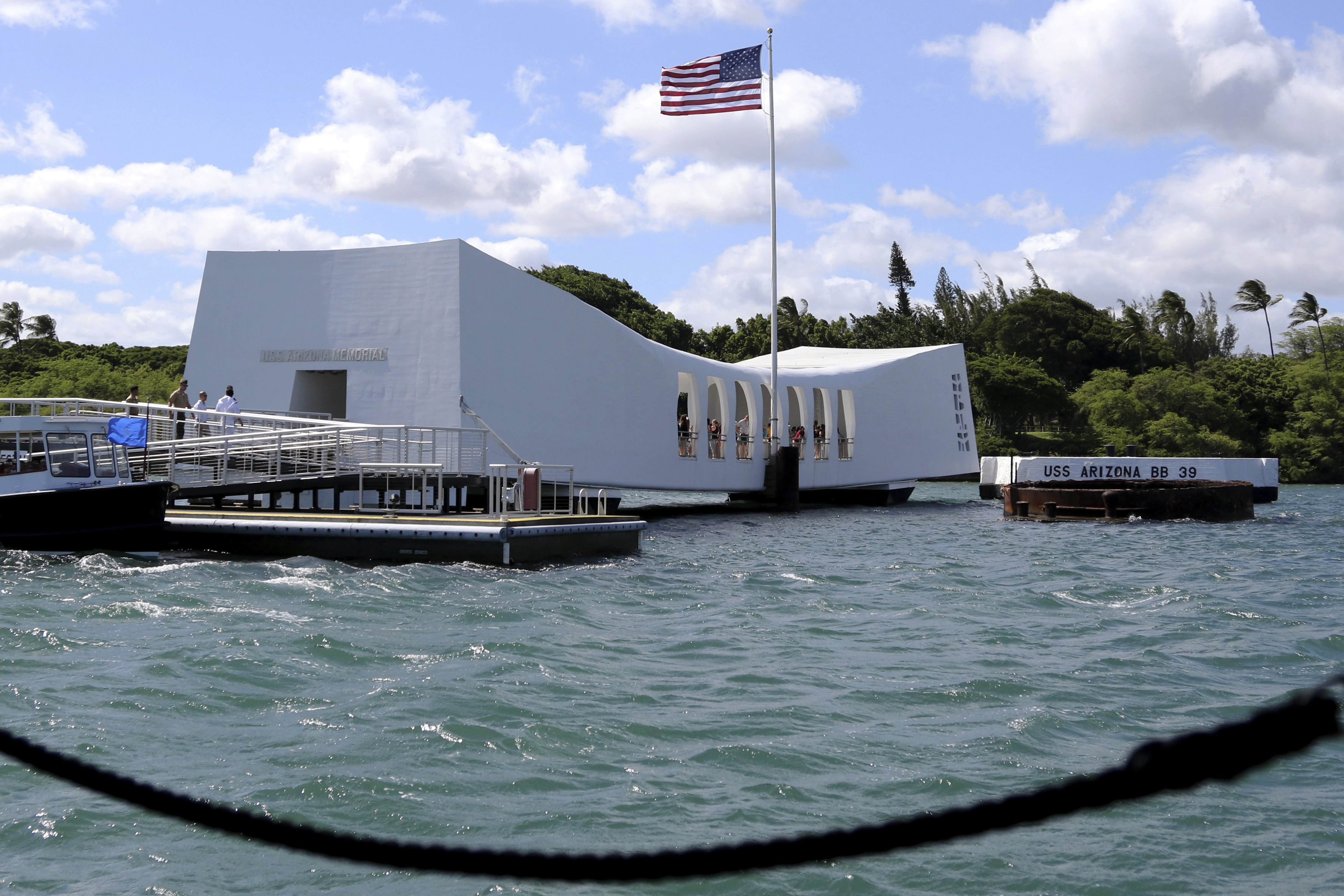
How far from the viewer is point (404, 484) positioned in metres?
18.3

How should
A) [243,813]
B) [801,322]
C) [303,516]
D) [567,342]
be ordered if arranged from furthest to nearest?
[801,322] → [567,342] → [303,516] → [243,813]

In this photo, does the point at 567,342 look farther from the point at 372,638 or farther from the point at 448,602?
the point at 372,638

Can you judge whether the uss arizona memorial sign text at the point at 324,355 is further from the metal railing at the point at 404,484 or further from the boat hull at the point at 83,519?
the boat hull at the point at 83,519

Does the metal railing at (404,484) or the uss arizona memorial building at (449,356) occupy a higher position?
the uss arizona memorial building at (449,356)

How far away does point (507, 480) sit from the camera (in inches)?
841

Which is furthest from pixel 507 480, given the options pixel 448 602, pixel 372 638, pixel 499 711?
pixel 499 711

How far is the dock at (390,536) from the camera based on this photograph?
15.3 m

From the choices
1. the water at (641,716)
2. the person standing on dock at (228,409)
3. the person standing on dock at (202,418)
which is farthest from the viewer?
the person standing on dock at (228,409)

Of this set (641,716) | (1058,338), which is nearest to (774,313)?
(641,716)

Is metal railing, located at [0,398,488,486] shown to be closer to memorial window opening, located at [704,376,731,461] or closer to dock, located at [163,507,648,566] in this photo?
dock, located at [163,507,648,566]

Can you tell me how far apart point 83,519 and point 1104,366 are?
65.2 m

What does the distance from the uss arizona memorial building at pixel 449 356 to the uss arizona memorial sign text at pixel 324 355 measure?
30 mm

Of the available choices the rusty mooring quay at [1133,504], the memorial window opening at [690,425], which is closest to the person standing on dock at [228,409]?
the memorial window opening at [690,425]

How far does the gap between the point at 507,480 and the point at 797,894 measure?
1696 cm
